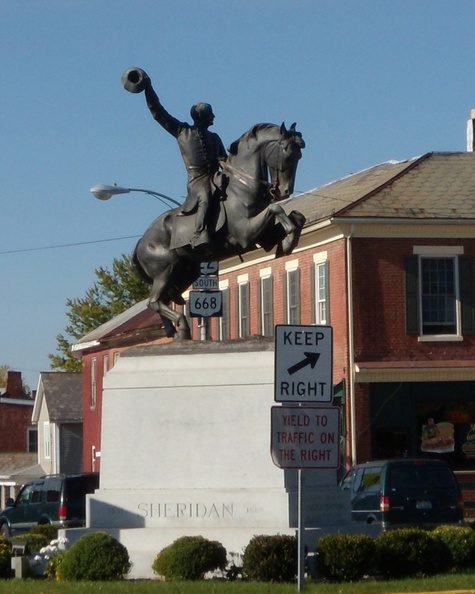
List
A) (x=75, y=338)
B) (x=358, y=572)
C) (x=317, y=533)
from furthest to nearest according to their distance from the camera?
(x=75, y=338)
(x=317, y=533)
(x=358, y=572)

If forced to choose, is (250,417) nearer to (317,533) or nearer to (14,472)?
(317,533)

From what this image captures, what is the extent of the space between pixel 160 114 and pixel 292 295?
25869 millimetres

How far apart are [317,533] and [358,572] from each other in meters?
1.26

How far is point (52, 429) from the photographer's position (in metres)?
74.3

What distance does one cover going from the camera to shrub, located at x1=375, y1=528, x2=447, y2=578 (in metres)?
17.0

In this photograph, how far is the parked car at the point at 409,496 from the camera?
2731 centimetres

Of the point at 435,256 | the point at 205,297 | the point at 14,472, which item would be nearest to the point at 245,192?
the point at 205,297

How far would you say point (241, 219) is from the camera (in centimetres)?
1889

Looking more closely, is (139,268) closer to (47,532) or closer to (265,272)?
(47,532)

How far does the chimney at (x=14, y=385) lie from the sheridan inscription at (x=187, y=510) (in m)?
70.0

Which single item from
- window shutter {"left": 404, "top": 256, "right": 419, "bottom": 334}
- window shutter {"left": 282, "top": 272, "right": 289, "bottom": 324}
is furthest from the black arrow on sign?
window shutter {"left": 282, "top": 272, "right": 289, "bottom": 324}

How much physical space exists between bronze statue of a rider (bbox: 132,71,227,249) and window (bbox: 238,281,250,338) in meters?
29.0

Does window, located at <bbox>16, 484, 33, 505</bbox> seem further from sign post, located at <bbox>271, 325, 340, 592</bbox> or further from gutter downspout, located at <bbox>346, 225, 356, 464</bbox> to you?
sign post, located at <bbox>271, 325, 340, 592</bbox>

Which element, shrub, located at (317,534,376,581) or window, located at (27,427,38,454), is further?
window, located at (27,427,38,454)
